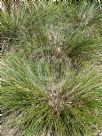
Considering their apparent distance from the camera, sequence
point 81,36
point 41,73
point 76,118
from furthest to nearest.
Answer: point 81,36 < point 41,73 < point 76,118

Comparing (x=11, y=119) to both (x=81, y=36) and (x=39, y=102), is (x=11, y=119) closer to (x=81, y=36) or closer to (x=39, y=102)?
(x=39, y=102)

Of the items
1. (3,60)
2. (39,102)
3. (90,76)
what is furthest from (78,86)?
(3,60)

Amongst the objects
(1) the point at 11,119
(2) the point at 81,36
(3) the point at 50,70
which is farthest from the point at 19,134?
(2) the point at 81,36

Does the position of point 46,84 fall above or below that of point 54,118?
above

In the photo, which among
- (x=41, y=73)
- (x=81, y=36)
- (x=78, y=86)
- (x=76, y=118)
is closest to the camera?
(x=76, y=118)

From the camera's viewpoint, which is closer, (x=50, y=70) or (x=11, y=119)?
(x=11, y=119)

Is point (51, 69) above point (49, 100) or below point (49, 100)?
above

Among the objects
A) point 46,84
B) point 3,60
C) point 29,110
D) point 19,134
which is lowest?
point 19,134

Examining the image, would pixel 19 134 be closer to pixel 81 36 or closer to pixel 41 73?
pixel 41 73

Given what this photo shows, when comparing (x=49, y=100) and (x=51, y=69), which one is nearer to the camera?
(x=49, y=100)
